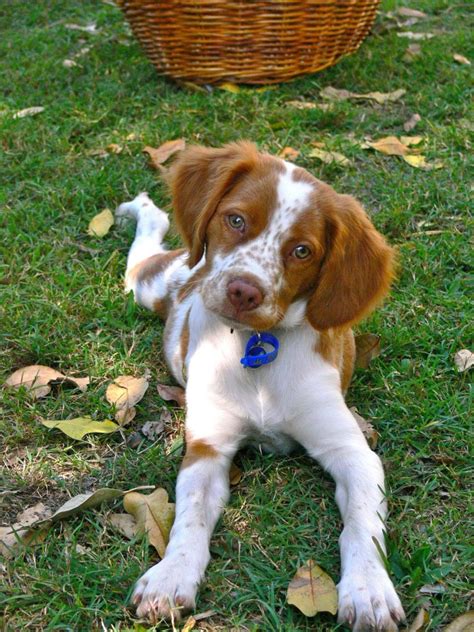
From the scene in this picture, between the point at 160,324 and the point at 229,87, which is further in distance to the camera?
the point at 229,87

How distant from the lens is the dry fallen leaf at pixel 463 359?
365 cm

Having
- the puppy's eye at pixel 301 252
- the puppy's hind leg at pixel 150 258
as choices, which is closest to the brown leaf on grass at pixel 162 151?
the puppy's hind leg at pixel 150 258

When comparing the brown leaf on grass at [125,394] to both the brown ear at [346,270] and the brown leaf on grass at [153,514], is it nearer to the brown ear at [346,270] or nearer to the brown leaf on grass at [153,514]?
the brown leaf on grass at [153,514]

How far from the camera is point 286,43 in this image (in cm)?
604

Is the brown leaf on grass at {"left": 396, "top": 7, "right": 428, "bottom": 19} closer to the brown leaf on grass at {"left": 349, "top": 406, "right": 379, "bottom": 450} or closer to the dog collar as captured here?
the brown leaf on grass at {"left": 349, "top": 406, "right": 379, "bottom": 450}

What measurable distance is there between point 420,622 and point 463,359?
→ 1.48m

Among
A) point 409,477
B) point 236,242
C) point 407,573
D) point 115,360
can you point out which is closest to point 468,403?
point 409,477

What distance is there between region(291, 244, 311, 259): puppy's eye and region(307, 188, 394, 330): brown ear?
0.11 meters

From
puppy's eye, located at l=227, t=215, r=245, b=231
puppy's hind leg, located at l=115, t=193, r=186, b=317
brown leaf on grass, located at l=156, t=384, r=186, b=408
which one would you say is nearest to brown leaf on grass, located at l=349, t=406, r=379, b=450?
brown leaf on grass, located at l=156, t=384, r=186, b=408

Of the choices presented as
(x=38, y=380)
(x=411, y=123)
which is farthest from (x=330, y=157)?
(x=38, y=380)

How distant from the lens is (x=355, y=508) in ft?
9.23

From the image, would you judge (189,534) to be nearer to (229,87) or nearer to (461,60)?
(229,87)

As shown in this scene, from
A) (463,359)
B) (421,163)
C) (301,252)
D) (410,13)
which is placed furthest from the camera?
(410,13)

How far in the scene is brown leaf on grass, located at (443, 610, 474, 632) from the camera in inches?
97.3
